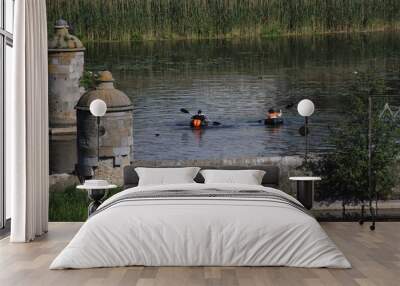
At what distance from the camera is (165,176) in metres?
8.27

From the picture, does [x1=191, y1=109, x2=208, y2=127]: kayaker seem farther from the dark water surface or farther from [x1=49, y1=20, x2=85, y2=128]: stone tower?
[x1=49, y1=20, x2=85, y2=128]: stone tower

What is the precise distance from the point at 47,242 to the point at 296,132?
11.2 ft

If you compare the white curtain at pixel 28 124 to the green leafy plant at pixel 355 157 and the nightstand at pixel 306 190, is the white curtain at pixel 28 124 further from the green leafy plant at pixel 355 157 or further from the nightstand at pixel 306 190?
the green leafy plant at pixel 355 157

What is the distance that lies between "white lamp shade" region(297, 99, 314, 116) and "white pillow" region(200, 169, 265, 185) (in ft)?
2.91

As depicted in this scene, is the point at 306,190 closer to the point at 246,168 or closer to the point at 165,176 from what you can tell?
the point at 246,168

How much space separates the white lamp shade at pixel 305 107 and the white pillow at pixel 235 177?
0.89 m

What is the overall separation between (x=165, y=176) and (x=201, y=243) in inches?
101

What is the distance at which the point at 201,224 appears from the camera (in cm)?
581

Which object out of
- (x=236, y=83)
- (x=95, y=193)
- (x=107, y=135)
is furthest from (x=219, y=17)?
(x=95, y=193)

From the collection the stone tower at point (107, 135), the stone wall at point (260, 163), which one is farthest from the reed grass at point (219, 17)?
the stone wall at point (260, 163)

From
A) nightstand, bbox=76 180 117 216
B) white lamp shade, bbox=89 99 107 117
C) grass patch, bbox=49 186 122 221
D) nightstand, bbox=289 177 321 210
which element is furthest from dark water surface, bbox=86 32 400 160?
nightstand, bbox=76 180 117 216

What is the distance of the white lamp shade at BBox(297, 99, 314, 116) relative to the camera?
8.68 meters

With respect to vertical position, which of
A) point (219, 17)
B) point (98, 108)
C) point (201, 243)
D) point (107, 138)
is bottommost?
point (201, 243)

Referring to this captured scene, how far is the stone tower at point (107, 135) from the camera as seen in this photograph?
9.09 meters
